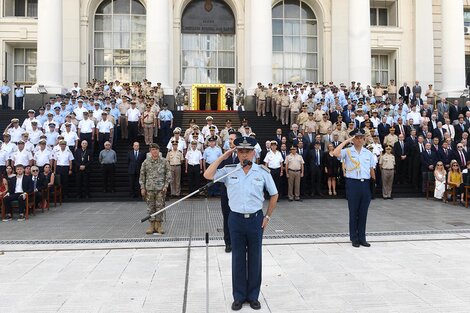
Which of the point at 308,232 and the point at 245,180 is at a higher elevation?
the point at 245,180

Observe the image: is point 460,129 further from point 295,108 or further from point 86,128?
point 86,128

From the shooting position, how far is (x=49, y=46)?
24234 mm

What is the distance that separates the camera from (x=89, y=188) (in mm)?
14734

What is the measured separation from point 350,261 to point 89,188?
34.6 feet

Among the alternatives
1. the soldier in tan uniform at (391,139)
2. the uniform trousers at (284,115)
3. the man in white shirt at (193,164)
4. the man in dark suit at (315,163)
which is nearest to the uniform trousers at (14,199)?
the man in white shirt at (193,164)

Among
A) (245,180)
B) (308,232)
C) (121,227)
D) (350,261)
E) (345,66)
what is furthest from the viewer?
(345,66)

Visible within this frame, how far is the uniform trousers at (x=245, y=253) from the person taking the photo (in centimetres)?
488

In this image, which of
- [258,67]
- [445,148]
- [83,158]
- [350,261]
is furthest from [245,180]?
[258,67]

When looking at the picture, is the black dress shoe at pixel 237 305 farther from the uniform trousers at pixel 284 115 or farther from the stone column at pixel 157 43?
the stone column at pixel 157 43

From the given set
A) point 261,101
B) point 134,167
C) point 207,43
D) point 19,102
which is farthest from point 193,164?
point 207,43

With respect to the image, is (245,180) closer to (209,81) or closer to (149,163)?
(149,163)

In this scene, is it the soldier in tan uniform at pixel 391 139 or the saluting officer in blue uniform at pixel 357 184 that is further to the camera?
the soldier in tan uniform at pixel 391 139

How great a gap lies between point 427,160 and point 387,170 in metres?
1.64

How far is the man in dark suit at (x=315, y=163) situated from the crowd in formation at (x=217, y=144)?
0.04m
